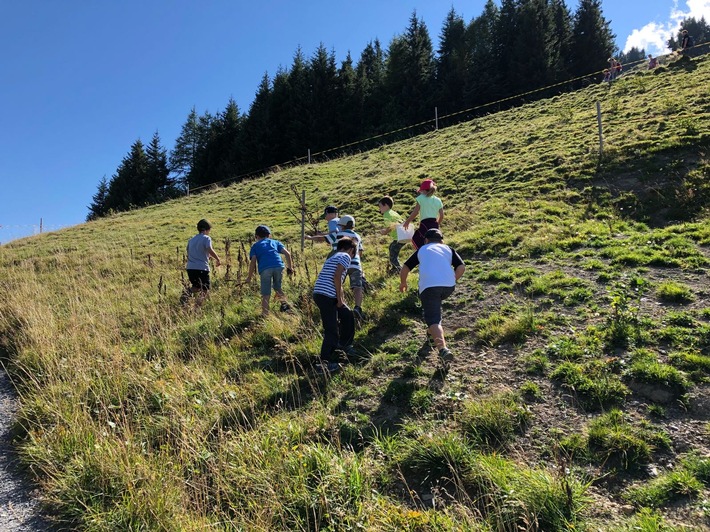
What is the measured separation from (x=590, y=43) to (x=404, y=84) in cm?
1926

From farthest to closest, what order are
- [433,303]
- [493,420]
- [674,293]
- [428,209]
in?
[428,209], [674,293], [433,303], [493,420]

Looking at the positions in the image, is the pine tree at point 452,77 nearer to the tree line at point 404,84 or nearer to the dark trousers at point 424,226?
the tree line at point 404,84

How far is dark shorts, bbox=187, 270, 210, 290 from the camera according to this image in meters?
8.27

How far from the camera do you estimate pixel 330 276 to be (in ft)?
17.6

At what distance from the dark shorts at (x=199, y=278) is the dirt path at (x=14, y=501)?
3842 mm

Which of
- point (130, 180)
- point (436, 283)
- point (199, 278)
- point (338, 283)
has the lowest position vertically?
point (436, 283)

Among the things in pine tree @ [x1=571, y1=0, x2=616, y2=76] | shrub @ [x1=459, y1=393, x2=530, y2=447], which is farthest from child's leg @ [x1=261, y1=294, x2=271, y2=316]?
pine tree @ [x1=571, y1=0, x2=616, y2=76]

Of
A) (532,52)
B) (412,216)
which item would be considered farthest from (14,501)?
(532,52)

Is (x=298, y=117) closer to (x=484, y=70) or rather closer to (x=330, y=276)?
(x=484, y=70)

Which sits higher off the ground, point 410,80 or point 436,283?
point 410,80

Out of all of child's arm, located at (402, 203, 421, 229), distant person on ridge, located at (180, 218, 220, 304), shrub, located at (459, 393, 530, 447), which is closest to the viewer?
shrub, located at (459, 393, 530, 447)

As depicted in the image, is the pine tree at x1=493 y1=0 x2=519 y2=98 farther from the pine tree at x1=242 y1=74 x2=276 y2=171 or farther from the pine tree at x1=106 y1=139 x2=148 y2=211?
the pine tree at x1=106 y1=139 x2=148 y2=211

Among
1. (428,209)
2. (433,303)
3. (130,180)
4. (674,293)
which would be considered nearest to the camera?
(433,303)

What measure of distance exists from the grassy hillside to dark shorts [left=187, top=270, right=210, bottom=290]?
0.39m
